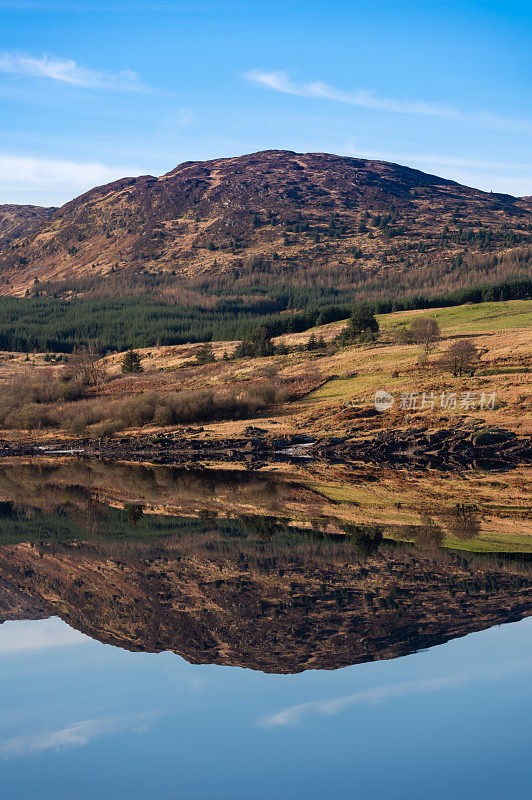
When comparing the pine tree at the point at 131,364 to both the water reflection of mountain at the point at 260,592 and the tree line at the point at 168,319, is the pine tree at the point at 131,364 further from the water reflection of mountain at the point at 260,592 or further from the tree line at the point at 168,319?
the water reflection of mountain at the point at 260,592

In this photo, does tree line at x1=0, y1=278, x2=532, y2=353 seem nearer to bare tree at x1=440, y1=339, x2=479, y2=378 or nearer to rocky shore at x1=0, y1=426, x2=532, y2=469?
bare tree at x1=440, y1=339, x2=479, y2=378

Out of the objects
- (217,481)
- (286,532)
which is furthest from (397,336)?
(286,532)

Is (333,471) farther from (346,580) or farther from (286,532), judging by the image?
(346,580)

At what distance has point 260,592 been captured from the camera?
20016 mm

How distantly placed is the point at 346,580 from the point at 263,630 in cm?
442

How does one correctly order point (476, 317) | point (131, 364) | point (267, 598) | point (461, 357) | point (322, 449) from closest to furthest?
point (267, 598) → point (322, 449) → point (461, 357) → point (476, 317) → point (131, 364)

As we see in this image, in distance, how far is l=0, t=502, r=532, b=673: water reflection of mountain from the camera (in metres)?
16.4

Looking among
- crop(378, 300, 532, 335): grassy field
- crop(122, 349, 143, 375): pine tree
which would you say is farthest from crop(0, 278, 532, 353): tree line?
crop(122, 349, 143, 375): pine tree

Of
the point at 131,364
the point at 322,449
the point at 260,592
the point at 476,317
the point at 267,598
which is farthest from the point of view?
the point at 131,364

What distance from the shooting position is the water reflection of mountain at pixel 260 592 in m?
16.4

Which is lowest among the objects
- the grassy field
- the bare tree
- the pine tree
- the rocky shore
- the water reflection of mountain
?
the rocky shore

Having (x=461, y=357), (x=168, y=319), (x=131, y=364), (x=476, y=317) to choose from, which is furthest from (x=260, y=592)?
(x=168, y=319)

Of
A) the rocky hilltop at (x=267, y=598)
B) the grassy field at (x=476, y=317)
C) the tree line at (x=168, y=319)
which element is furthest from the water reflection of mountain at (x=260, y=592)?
the tree line at (x=168, y=319)

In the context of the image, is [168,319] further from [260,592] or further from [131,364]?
[260,592]
